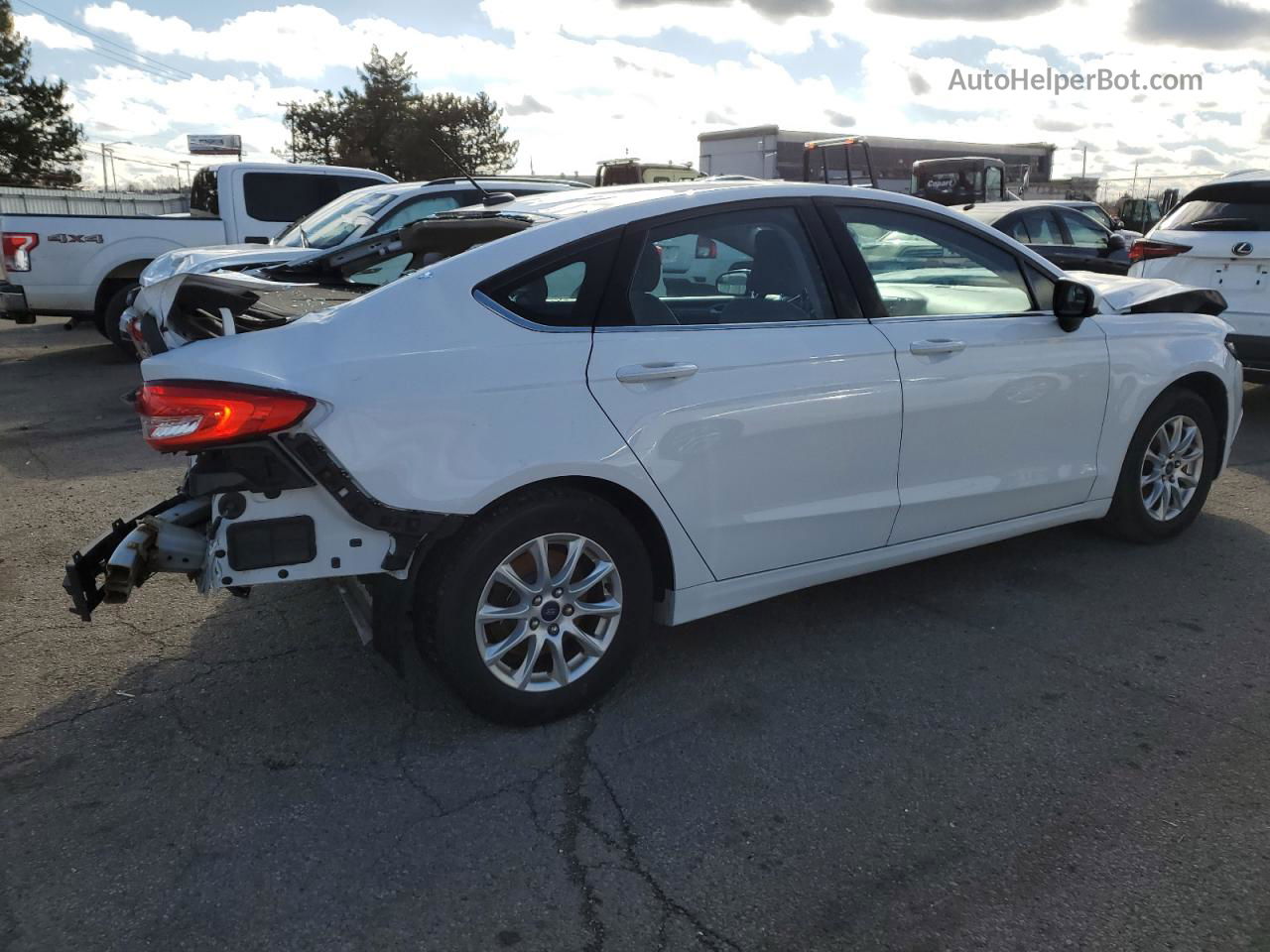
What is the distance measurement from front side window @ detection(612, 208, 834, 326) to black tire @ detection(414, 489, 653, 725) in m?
0.70

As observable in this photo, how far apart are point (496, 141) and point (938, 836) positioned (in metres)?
46.9

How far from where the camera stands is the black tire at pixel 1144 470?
4.75 m

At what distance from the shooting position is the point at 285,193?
12242 millimetres

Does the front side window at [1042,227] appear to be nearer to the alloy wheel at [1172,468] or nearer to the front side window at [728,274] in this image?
the alloy wheel at [1172,468]

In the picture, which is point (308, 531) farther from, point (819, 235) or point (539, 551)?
point (819, 235)

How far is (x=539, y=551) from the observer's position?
124 inches

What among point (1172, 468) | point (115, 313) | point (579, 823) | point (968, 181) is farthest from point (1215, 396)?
point (968, 181)

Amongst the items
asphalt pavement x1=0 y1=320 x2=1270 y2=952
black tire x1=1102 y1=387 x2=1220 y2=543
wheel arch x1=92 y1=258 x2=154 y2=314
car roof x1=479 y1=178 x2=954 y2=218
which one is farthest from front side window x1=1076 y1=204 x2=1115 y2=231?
wheel arch x1=92 y1=258 x2=154 y2=314

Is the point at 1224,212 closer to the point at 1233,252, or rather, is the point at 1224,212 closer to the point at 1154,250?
the point at 1233,252

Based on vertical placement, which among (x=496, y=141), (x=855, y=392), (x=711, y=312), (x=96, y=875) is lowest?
(x=96, y=875)

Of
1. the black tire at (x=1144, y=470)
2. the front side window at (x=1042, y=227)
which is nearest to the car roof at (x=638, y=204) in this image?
the black tire at (x=1144, y=470)

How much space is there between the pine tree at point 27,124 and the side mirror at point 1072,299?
39.3m

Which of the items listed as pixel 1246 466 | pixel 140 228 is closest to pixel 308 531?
pixel 1246 466

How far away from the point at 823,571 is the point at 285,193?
1050cm
